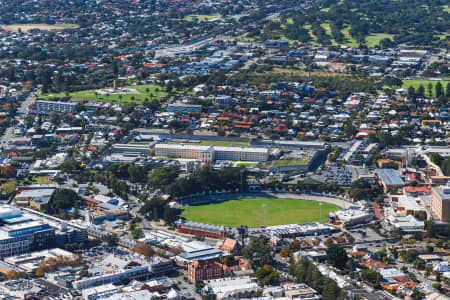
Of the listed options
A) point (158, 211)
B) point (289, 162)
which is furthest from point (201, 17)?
point (158, 211)

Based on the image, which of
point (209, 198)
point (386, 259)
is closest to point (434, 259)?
point (386, 259)

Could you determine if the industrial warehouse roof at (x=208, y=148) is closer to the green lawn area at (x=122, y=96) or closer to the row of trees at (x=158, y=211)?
the row of trees at (x=158, y=211)

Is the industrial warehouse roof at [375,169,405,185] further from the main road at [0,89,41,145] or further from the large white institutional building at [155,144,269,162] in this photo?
the main road at [0,89,41,145]

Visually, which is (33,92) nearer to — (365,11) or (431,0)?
(365,11)

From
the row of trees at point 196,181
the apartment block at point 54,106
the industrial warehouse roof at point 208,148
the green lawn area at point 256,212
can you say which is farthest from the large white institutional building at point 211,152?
the apartment block at point 54,106

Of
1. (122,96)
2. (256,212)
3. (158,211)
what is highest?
(122,96)

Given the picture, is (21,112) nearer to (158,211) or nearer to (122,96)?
(122,96)
